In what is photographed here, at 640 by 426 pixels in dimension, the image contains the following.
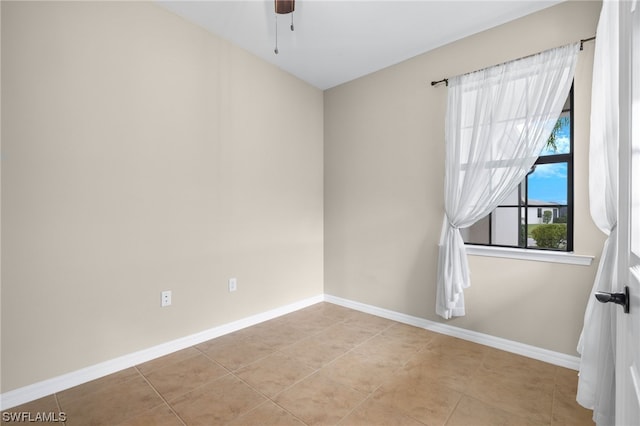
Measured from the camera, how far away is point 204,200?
2727 mm

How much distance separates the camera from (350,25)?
8.68 ft

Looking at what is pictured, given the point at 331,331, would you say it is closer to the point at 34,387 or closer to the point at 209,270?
the point at 209,270

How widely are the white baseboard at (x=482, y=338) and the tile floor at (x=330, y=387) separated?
74mm

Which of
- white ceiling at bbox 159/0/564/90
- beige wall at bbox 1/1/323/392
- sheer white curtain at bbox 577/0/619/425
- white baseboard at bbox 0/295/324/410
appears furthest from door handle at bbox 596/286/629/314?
white baseboard at bbox 0/295/324/410

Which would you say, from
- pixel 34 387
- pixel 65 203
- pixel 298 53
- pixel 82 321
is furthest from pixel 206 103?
pixel 34 387

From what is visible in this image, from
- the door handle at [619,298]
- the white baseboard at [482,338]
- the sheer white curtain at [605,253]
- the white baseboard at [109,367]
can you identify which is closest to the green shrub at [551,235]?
the sheer white curtain at [605,253]

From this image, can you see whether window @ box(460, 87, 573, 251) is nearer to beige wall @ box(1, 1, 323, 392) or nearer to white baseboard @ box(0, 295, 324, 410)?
beige wall @ box(1, 1, 323, 392)

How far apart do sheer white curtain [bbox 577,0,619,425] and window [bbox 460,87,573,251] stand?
22.9 inches

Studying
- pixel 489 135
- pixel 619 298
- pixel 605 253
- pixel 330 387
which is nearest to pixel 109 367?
pixel 330 387

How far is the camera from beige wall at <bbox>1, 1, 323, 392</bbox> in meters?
1.86

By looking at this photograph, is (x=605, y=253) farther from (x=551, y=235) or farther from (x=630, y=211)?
(x=630, y=211)

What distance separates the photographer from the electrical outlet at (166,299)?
8.10ft

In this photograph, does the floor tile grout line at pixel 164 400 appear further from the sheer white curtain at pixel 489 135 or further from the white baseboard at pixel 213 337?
the sheer white curtain at pixel 489 135

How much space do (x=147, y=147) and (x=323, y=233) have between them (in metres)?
2.21
